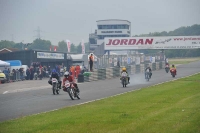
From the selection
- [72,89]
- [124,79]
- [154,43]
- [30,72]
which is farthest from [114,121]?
[154,43]

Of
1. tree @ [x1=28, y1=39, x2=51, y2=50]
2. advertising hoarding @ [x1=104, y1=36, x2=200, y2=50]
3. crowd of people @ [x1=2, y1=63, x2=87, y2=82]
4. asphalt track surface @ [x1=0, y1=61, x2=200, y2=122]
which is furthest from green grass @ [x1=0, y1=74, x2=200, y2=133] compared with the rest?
tree @ [x1=28, y1=39, x2=51, y2=50]

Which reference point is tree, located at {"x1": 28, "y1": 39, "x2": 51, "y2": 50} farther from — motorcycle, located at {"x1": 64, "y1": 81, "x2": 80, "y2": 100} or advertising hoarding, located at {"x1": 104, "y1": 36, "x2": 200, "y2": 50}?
motorcycle, located at {"x1": 64, "y1": 81, "x2": 80, "y2": 100}

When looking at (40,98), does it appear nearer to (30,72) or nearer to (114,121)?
(114,121)

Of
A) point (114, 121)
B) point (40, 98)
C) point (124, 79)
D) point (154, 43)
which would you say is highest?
point (154, 43)

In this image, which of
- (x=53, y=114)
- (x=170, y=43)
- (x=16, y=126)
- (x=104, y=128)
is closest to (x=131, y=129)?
(x=104, y=128)

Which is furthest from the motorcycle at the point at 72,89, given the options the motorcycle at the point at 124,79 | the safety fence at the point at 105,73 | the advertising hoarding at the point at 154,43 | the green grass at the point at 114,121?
the advertising hoarding at the point at 154,43

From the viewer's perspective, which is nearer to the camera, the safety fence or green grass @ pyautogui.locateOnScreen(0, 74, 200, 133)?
green grass @ pyautogui.locateOnScreen(0, 74, 200, 133)

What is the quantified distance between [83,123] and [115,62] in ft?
126

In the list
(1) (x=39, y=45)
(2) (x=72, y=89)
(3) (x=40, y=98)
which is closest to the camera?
(2) (x=72, y=89)

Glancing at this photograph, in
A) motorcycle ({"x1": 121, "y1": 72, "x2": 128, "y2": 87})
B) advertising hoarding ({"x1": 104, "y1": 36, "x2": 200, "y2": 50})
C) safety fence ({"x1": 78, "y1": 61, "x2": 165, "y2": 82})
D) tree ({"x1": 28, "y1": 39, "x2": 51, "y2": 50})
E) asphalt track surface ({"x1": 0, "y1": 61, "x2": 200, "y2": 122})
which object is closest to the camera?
asphalt track surface ({"x1": 0, "y1": 61, "x2": 200, "y2": 122})

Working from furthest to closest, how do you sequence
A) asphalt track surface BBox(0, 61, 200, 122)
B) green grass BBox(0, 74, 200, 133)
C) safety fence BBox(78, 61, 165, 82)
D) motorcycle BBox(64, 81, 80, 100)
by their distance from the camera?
safety fence BBox(78, 61, 165, 82) < motorcycle BBox(64, 81, 80, 100) < asphalt track surface BBox(0, 61, 200, 122) < green grass BBox(0, 74, 200, 133)

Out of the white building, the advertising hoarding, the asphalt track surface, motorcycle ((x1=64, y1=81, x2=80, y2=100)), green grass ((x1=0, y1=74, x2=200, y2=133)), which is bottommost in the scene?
the asphalt track surface

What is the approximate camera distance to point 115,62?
50.3 metres

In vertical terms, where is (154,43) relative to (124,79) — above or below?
above
